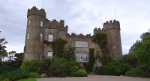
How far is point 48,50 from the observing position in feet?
172

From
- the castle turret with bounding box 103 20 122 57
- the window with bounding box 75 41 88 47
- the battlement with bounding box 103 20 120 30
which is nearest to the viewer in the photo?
the window with bounding box 75 41 88 47

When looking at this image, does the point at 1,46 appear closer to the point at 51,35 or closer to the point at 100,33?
the point at 51,35

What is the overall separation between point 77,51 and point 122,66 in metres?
11.0

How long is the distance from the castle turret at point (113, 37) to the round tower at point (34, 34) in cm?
1424

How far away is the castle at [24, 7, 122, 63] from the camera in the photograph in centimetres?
5088

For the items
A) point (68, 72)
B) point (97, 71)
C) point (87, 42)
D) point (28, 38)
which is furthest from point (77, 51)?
point (68, 72)

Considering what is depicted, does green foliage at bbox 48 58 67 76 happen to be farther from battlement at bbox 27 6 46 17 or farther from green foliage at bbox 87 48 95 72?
battlement at bbox 27 6 46 17

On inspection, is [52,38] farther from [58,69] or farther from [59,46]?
[58,69]

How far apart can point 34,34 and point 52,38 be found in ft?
13.3

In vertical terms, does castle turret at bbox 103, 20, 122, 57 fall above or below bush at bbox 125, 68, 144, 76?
above

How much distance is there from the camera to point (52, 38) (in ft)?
175

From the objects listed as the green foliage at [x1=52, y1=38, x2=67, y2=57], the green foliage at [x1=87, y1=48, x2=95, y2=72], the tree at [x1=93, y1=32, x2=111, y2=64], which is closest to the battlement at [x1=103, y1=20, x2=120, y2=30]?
the tree at [x1=93, y1=32, x2=111, y2=64]

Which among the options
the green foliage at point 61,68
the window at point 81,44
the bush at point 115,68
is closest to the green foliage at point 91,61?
the window at point 81,44

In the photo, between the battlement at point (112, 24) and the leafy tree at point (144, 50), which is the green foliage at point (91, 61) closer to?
the battlement at point (112, 24)
